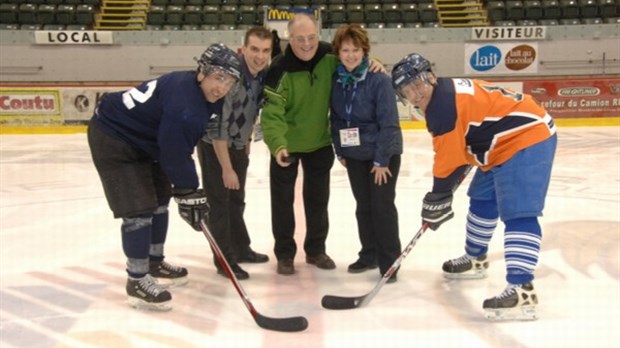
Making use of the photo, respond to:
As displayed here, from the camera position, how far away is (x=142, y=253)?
2.52 metres

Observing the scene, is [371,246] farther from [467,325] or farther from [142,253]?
[142,253]

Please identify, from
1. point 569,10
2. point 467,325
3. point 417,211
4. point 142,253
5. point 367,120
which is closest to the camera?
point 467,325

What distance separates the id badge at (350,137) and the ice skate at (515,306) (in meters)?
0.92

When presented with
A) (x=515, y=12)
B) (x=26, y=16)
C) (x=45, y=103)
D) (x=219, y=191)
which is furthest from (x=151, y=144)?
(x=515, y=12)

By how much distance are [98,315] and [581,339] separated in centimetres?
190

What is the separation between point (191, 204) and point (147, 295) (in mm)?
489

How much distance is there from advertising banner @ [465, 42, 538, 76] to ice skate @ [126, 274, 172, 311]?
827 cm

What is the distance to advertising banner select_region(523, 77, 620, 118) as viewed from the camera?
8.41 meters

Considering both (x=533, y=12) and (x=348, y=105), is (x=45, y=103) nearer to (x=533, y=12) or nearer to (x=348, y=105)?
(x=348, y=105)

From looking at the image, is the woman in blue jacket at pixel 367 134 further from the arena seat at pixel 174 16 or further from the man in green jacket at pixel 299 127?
the arena seat at pixel 174 16

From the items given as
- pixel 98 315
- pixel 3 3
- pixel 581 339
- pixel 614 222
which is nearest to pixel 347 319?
pixel 581 339

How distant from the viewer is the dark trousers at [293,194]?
294 centimetres

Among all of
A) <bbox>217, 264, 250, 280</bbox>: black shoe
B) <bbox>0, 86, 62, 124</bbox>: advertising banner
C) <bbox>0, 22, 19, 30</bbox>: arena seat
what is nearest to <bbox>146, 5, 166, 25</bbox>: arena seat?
<bbox>0, 22, 19, 30</bbox>: arena seat

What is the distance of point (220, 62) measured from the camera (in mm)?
2219
